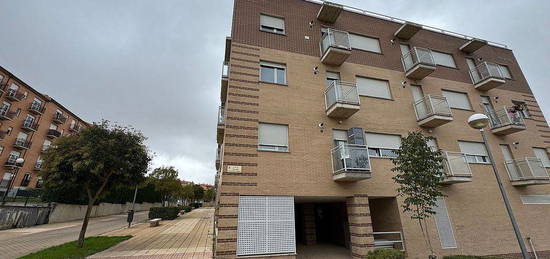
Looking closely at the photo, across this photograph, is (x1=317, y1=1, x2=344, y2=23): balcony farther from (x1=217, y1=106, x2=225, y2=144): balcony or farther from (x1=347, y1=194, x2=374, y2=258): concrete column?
(x1=347, y1=194, x2=374, y2=258): concrete column

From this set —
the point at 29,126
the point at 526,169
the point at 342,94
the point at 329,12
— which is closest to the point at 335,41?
the point at 329,12

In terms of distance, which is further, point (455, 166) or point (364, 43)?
point (364, 43)

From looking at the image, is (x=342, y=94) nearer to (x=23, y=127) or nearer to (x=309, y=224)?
(x=309, y=224)

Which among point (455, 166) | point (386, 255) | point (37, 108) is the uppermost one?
point (37, 108)

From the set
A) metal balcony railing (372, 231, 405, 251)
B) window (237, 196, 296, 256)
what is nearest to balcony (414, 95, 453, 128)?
metal balcony railing (372, 231, 405, 251)

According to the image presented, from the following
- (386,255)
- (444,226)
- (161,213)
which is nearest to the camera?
(386,255)

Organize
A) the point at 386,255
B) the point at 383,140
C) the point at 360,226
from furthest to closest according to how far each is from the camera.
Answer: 1. the point at 383,140
2. the point at 360,226
3. the point at 386,255

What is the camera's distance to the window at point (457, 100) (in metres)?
12.9

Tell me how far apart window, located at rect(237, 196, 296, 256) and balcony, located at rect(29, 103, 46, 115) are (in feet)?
128

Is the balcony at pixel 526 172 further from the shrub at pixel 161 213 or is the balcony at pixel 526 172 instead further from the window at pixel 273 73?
the shrub at pixel 161 213

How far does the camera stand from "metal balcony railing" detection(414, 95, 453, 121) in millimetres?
10766

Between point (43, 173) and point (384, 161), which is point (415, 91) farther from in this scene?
point (43, 173)

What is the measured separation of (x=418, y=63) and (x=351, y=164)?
717cm

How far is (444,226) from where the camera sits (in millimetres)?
9328
